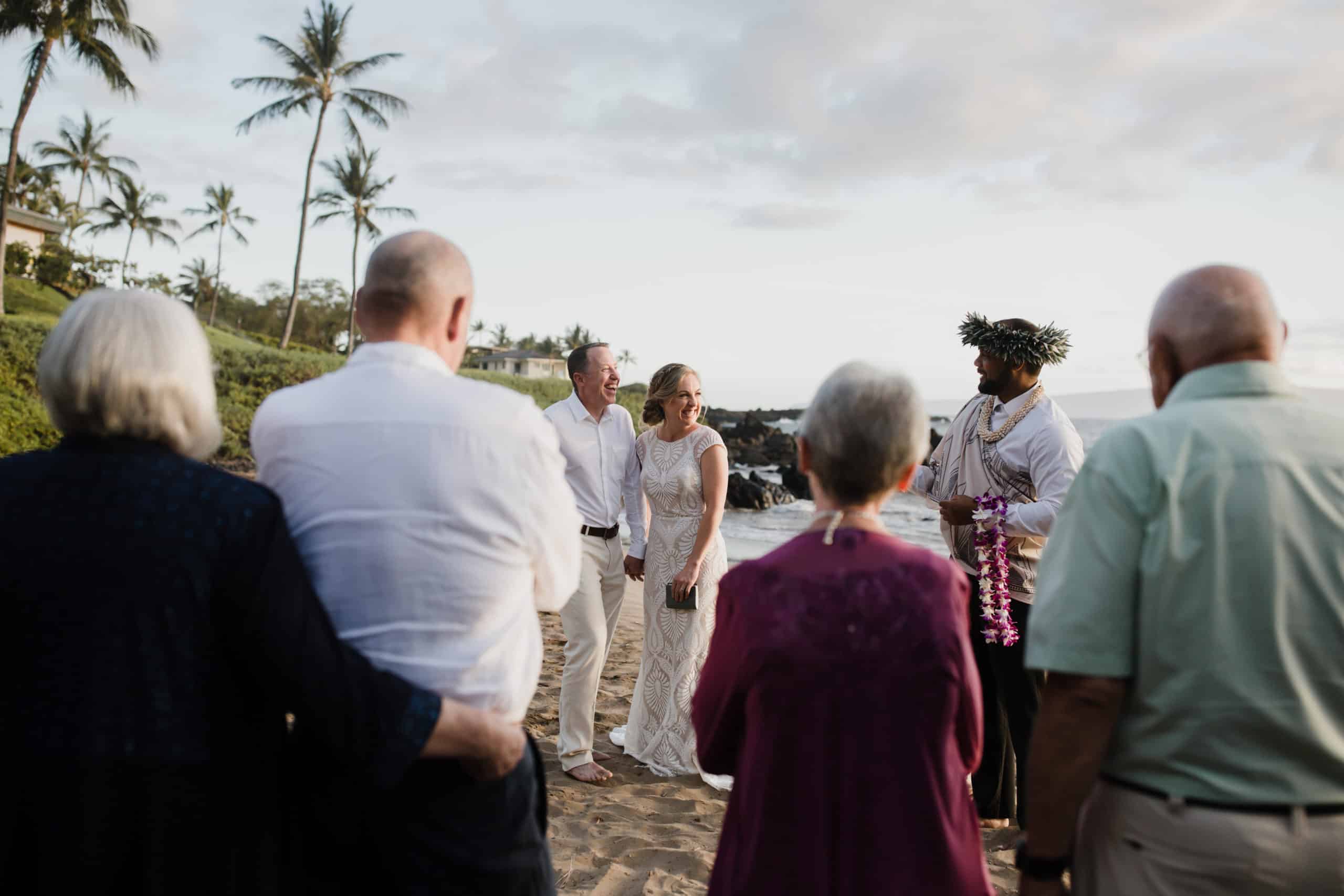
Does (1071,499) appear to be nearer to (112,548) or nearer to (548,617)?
(112,548)

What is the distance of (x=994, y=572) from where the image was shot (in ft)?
14.4

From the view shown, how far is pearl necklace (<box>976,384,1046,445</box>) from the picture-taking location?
443cm

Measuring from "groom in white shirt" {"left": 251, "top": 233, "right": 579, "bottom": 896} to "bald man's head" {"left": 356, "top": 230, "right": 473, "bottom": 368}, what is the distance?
0.11 metres

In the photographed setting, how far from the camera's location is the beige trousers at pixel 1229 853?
176cm

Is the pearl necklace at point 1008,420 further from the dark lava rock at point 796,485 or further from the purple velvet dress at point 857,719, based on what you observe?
the dark lava rock at point 796,485

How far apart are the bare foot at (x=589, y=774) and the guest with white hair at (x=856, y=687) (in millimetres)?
3152

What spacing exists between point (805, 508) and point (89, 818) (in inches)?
1195

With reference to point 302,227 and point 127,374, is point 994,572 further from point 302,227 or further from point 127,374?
point 302,227

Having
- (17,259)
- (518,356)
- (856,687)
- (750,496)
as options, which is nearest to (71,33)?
(17,259)

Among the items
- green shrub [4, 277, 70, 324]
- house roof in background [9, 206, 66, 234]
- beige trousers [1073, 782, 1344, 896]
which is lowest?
beige trousers [1073, 782, 1344, 896]

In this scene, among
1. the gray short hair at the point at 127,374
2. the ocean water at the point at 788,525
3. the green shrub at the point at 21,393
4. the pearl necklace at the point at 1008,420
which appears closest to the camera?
the gray short hair at the point at 127,374

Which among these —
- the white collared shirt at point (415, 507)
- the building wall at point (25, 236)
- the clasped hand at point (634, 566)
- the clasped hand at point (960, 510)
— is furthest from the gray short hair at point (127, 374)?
the building wall at point (25, 236)

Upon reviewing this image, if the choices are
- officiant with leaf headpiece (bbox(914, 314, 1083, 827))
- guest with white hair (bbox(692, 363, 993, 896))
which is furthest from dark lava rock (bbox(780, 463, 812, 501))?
guest with white hair (bbox(692, 363, 993, 896))

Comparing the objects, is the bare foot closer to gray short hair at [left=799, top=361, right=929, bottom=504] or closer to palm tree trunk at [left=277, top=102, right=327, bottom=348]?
gray short hair at [left=799, top=361, right=929, bottom=504]
